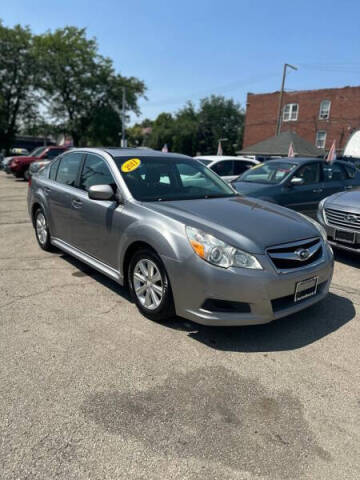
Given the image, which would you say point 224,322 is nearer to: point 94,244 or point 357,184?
point 94,244

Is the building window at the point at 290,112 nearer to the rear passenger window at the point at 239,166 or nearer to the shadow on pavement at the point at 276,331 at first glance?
the rear passenger window at the point at 239,166

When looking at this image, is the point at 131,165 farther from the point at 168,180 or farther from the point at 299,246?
the point at 299,246

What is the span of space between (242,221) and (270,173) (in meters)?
4.82

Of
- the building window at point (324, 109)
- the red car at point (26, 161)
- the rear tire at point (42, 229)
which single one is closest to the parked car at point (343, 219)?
the rear tire at point (42, 229)

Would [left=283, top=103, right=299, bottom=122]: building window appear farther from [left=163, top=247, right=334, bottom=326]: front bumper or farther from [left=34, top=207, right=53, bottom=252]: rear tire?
[left=163, top=247, right=334, bottom=326]: front bumper

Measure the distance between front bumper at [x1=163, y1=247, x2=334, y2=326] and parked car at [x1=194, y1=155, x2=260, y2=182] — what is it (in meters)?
7.95

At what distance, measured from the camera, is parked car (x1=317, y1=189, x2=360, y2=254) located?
540cm

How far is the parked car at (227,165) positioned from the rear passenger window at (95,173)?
21.4 feet

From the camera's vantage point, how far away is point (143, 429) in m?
2.24

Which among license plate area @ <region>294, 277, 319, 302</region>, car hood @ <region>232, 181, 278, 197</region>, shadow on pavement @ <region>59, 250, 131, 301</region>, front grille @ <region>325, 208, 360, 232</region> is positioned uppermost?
car hood @ <region>232, 181, 278, 197</region>

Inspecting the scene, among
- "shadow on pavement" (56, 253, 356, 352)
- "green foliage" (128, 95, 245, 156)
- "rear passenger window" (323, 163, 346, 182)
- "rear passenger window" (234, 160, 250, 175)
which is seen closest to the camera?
"shadow on pavement" (56, 253, 356, 352)

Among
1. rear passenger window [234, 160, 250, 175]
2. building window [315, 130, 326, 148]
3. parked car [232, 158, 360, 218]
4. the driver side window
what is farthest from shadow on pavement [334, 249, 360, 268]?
building window [315, 130, 326, 148]

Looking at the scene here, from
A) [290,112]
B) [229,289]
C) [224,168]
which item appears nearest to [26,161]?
[224,168]

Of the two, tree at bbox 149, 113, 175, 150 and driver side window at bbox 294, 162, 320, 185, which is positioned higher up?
tree at bbox 149, 113, 175, 150
